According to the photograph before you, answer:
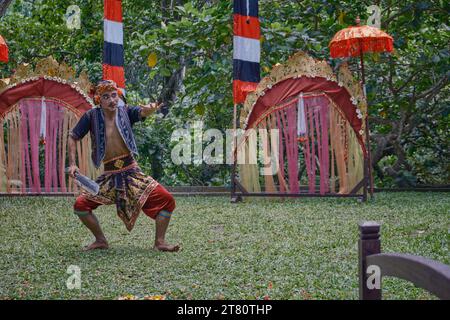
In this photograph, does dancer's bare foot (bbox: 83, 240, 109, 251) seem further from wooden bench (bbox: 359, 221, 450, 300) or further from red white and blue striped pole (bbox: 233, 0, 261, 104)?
red white and blue striped pole (bbox: 233, 0, 261, 104)

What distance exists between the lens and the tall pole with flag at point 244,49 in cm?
887

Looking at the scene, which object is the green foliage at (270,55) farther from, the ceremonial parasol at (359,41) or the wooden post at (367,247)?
the wooden post at (367,247)

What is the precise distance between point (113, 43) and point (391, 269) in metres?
7.12

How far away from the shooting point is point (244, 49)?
8.91 m

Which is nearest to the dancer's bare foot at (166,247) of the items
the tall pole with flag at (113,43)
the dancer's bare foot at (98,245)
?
the dancer's bare foot at (98,245)

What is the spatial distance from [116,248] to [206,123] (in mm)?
6374

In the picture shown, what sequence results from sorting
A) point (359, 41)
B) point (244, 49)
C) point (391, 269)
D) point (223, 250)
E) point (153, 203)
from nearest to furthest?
point (391, 269), point (153, 203), point (223, 250), point (359, 41), point (244, 49)

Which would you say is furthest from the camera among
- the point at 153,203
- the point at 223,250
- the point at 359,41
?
the point at 359,41

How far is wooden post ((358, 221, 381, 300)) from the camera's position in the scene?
2797 mm

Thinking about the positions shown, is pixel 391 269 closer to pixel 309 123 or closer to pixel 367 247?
pixel 367 247

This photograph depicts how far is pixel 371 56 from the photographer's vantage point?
402 inches

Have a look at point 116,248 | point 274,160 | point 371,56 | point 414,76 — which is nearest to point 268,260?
point 116,248

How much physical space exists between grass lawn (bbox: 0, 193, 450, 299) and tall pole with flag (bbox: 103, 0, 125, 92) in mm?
1777

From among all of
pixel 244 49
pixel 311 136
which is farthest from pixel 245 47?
pixel 311 136
